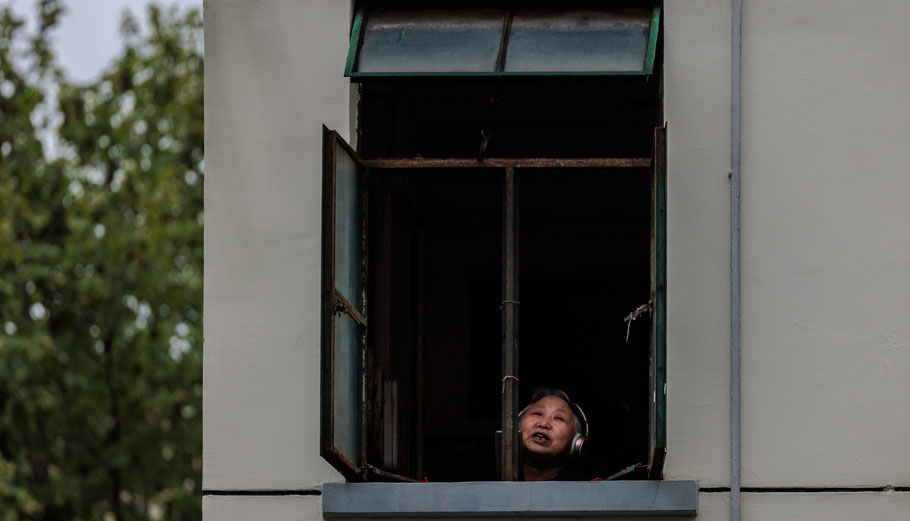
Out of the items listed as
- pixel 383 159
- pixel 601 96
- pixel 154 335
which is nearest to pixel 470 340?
pixel 601 96

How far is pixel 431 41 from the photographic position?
9625mm

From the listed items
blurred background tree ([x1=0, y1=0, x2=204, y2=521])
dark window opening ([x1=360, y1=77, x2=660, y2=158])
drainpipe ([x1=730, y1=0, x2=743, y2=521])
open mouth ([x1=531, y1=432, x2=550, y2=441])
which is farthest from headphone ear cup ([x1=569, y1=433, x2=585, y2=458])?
blurred background tree ([x1=0, y1=0, x2=204, y2=521])

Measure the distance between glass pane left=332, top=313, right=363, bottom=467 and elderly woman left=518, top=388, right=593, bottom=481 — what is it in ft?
3.85

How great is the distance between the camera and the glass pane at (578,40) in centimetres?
938

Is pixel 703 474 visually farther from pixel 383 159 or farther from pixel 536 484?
pixel 383 159

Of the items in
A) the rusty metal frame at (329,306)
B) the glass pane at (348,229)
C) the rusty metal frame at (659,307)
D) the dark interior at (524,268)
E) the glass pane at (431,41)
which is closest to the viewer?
the rusty metal frame at (329,306)

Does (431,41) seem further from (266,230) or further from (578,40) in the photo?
(266,230)

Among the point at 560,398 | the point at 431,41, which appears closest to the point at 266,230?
the point at 431,41

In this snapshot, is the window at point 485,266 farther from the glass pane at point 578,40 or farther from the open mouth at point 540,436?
the open mouth at point 540,436

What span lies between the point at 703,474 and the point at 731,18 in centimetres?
214

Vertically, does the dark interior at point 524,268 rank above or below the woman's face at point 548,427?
above

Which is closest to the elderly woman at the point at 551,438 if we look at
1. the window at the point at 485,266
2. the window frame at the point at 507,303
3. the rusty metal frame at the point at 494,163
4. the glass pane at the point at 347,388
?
the window at the point at 485,266

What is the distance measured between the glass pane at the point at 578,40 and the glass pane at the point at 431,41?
12cm

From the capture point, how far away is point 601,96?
38.5 ft
